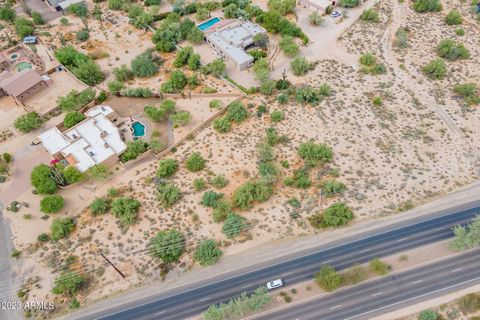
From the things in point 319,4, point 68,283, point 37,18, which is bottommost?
point 68,283

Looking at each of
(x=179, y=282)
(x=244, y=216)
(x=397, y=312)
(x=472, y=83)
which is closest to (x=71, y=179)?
(x=179, y=282)

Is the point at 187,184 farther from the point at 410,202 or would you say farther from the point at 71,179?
the point at 410,202

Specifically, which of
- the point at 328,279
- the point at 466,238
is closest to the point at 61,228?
the point at 328,279

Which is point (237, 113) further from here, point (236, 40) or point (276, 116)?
point (236, 40)

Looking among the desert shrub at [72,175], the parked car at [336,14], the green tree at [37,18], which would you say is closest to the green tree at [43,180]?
the desert shrub at [72,175]

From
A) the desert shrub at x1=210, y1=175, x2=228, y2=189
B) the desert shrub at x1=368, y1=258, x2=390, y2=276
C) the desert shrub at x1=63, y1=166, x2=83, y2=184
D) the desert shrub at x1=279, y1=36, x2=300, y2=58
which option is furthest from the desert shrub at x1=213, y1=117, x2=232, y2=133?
the desert shrub at x1=368, y1=258, x2=390, y2=276

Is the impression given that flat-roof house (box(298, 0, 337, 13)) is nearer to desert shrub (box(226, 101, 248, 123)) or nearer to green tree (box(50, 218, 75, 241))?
desert shrub (box(226, 101, 248, 123))

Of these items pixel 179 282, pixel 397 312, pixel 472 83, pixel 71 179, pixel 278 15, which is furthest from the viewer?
pixel 278 15
